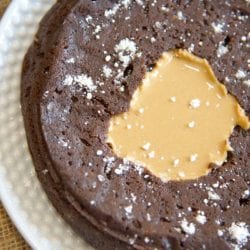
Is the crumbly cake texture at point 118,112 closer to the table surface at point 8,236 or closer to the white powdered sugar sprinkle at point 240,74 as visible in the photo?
the white powdered sugar sprinkle at point 240,74

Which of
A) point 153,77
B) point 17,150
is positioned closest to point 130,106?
point 153,77

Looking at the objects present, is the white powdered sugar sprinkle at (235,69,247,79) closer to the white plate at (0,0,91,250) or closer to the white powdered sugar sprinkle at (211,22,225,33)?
the white powdered sugar sprinkle at (211,22,225,33)

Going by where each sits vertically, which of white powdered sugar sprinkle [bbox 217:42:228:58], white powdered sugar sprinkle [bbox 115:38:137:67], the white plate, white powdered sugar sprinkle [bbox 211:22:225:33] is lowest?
the white plate

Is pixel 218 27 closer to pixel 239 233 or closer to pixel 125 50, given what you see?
pixel 125 50

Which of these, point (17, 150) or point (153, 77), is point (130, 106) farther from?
point (17, 150)

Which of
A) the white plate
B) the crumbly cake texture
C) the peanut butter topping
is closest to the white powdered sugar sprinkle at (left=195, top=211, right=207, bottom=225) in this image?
the crumbly cake texture

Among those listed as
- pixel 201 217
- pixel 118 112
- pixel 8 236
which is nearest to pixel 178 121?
pixel 118 112
